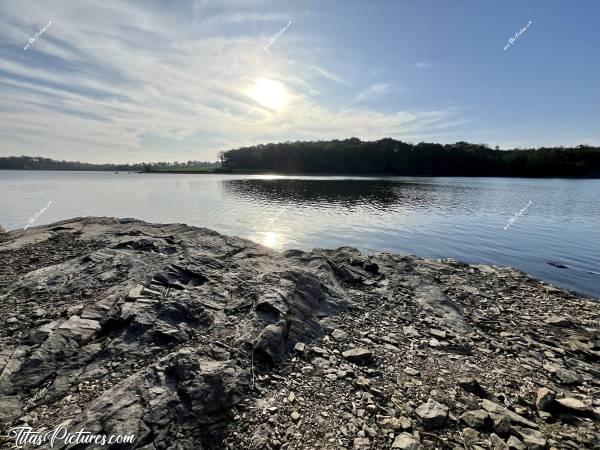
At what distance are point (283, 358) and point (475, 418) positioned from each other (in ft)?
17.4

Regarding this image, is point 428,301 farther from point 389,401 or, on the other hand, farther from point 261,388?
point 261,388

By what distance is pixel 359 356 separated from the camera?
9758 mm

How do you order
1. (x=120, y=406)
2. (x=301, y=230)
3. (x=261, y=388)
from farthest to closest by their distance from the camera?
(x=301, y=230), (x=261, y=388), (x=120, y=406)

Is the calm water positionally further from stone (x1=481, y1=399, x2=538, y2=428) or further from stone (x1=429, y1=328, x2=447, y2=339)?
stone (x1=481, y1=399, x2=538, y2=428)

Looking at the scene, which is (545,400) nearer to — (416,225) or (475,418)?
(475,418)

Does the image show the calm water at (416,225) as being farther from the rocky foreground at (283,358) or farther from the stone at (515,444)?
the stone at (515,444)

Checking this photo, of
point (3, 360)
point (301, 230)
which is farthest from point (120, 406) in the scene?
point (301, 230)

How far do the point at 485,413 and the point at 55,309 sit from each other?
14.3 m

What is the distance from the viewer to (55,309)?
36.3 ft

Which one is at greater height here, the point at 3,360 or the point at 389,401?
Answer: the point at 3,360

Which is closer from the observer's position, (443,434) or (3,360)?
(443,434)

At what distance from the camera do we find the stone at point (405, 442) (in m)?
6.55

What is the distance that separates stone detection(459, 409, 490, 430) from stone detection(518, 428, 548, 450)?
2.44ft

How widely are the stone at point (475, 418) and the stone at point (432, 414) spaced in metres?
0.46
